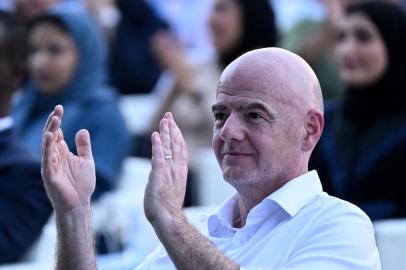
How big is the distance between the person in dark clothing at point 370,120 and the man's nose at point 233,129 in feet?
7.62

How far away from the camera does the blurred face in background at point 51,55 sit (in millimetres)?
6621

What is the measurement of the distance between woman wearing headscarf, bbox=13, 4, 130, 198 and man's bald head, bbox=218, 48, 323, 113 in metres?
3.35

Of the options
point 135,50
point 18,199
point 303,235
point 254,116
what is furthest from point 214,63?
point 303,235

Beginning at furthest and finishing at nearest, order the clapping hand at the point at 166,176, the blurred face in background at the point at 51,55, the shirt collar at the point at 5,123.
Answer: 1. the blurred face in background at the point at 51,55
2. the shirt collar at the point at 5,123
3. the clapping hand at the point at 166,176

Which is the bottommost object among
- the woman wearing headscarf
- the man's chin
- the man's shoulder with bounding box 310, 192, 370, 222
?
the woman wearing headscarf

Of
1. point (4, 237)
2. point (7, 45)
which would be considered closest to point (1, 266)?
point (4, 237)

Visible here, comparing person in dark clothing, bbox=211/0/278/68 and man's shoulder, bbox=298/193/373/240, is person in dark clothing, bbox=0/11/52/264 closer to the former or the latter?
man's shoulder, bbox=298/193/373/240

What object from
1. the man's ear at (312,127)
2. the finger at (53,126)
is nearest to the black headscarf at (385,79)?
the man's ear at (312,127)

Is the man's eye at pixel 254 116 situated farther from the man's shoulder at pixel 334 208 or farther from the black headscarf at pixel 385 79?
the black headscarf at pixel 385 79

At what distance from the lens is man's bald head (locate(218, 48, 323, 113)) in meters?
2.99

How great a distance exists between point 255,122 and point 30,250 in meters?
1.94

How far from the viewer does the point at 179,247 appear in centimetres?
279

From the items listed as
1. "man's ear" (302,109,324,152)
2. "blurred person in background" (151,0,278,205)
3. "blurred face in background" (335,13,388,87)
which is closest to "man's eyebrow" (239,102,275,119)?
"man's ear" (302,109,324,152)

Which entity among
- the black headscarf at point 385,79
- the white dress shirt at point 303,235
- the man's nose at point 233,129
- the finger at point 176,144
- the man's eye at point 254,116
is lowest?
the black headscarf at point 385,79
